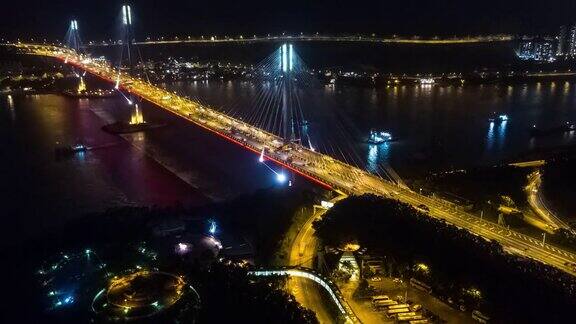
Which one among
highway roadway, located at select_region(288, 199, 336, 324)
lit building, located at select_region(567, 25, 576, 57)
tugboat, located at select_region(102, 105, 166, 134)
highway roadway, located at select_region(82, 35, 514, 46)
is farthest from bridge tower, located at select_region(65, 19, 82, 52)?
lit building, located at select_region(567, 25, 576, 57)

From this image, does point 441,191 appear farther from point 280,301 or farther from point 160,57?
point 160,57

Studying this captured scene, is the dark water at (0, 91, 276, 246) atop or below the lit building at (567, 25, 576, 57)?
below

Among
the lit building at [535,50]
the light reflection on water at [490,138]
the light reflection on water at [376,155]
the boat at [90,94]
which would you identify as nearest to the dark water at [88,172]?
the light reflection on water at [376,155]

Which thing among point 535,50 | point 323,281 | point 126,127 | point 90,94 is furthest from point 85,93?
point 535,50

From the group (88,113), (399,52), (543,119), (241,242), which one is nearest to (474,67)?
(399,52)

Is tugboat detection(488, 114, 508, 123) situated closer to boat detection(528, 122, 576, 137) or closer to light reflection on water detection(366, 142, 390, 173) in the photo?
boat detection(528, 122, 576, 137)
